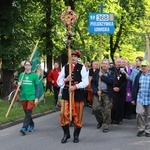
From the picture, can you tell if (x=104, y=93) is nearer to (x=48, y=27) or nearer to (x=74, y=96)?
(x=74, y=96)

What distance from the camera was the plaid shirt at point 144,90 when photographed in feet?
33.6

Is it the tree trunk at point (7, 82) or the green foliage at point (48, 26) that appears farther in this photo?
the tree trunk at point (7, 82)

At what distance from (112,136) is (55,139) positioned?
1416 mm

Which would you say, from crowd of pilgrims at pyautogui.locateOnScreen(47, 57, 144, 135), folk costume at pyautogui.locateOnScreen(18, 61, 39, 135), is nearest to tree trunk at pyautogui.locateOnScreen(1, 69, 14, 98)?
crowd of pilgrims at pyautogui.locateOnScreen(47, 57, 144, 135)

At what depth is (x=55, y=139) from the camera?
9.99 metres

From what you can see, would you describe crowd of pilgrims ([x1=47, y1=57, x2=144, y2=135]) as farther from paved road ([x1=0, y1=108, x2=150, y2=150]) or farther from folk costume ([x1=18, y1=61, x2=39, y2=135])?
folk costume ([x1=18, y1=61, x2=39, y2=135])

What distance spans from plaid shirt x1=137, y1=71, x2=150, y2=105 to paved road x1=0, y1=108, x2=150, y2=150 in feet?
2.90

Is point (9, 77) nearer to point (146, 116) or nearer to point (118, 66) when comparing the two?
point (118, 66)

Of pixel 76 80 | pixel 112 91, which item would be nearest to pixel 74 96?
pixel 76 80

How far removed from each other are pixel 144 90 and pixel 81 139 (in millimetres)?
1936

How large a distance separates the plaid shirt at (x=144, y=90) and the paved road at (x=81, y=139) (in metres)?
0.88

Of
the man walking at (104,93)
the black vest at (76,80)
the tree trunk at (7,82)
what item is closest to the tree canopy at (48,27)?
the tree trunk at (7,82)

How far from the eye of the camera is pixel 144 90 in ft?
33.8

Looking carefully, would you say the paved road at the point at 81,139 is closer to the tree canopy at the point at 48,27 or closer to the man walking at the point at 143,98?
the man walking at the point at 143,98
